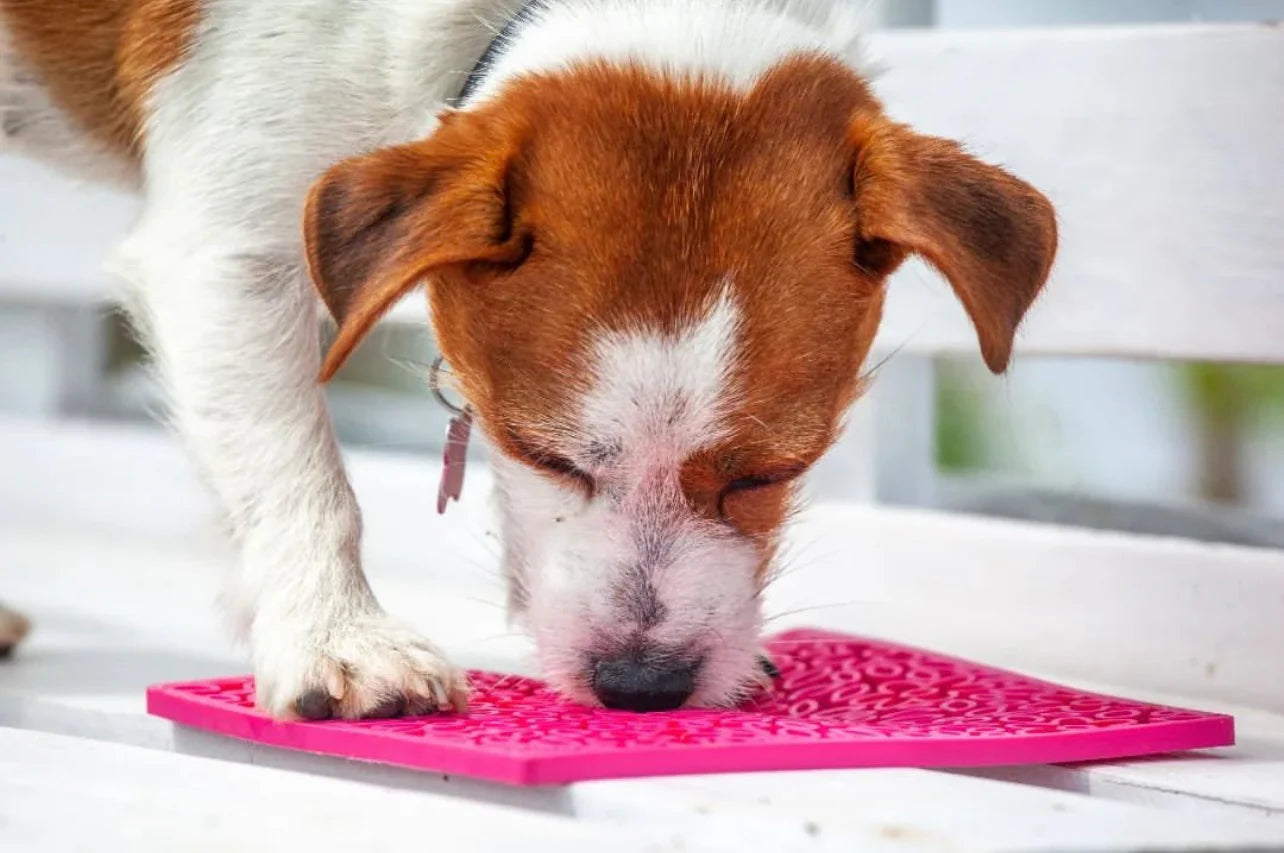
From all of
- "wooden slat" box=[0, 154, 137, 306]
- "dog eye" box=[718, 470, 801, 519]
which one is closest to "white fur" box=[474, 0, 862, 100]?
"dog eye" box=[718, 470, 801, 519]

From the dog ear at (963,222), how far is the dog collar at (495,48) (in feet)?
1.32

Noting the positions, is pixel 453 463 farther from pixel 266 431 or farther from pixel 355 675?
pixel 355 675

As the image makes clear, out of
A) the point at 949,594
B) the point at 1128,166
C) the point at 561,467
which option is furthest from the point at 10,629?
the point at 1128,166

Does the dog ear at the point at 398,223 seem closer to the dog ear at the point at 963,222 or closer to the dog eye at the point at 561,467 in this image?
the dog eye at the point at 561,467

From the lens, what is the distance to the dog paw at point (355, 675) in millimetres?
1896

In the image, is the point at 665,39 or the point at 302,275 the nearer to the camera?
the point at 665,39

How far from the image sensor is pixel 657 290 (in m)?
1.77

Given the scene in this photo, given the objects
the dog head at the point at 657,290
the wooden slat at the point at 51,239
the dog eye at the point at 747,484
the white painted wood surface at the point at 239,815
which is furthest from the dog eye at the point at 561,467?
the wooden slat at the point at 51,239

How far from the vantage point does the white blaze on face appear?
5.81 ft

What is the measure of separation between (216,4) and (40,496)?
1941 millimetres

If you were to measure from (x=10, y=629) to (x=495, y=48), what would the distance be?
3.66 ft

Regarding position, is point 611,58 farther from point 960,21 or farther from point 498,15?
point 960,21

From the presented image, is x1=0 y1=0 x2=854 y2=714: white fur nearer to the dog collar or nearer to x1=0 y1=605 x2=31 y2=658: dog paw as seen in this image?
the dog collar

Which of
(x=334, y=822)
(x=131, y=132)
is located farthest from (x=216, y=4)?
(x=334, y=822)
